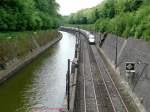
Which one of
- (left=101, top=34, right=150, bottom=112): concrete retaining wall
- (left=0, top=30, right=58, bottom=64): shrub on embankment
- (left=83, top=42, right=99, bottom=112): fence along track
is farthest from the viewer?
(left=0, top=30, right=58, bottom=64): shrub on embankment

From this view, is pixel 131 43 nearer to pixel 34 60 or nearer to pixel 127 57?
pixel 127 57

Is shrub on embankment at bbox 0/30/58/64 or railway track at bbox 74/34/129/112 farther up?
shrub on embankment at bbox 0/30/58/64

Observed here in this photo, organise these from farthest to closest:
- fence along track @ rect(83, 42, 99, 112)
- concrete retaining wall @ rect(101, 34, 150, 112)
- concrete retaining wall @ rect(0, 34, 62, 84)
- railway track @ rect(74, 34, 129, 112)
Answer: concrete retaining wall @ rect(0, 34, 62, 84), fence along track @ rect(83, 42, 99, 112), railway track @ rect(74, 34, 129, 112), concrete retaining wall @ rect(101, 34, 150, 112)

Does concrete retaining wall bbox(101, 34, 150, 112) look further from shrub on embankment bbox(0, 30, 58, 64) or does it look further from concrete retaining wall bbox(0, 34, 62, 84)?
shrub on embankment bbox(0, 30, 58, 64)

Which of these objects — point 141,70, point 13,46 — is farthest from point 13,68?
point 141,70

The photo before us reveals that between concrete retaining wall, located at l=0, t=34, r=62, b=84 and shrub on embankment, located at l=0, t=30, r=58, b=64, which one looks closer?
concrete retaining wall, located at l=0, t=34, r=62, b=84

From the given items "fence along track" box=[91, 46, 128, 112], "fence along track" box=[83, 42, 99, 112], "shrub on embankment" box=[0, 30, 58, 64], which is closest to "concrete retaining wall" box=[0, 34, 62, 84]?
"shrub on embankment" box=[0, 30, 58, 64]

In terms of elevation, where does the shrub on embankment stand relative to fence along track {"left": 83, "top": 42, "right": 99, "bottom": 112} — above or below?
above

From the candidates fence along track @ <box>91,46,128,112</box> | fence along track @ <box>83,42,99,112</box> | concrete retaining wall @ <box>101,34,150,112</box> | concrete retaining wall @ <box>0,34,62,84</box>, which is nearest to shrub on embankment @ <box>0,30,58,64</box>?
concrete retaining wall @ <box>0,34,62,84</box>

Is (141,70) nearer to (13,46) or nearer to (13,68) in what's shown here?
(13,68)

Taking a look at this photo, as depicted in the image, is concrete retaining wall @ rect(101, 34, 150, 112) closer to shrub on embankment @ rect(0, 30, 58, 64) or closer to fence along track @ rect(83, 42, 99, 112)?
fence along track @ rect(83, 42, 99, 112)

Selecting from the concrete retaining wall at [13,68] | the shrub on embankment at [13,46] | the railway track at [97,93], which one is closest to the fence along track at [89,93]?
the railway track at [97,93]

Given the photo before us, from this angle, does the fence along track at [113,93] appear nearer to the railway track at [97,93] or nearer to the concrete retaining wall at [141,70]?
the railway track at [97,93]

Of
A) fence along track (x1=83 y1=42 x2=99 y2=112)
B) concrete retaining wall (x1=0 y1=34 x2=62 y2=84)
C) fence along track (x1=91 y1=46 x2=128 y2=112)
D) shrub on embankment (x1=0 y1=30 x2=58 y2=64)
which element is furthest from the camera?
shrub on embankment (x1=0 y1=30 x2=58 y2=64)
